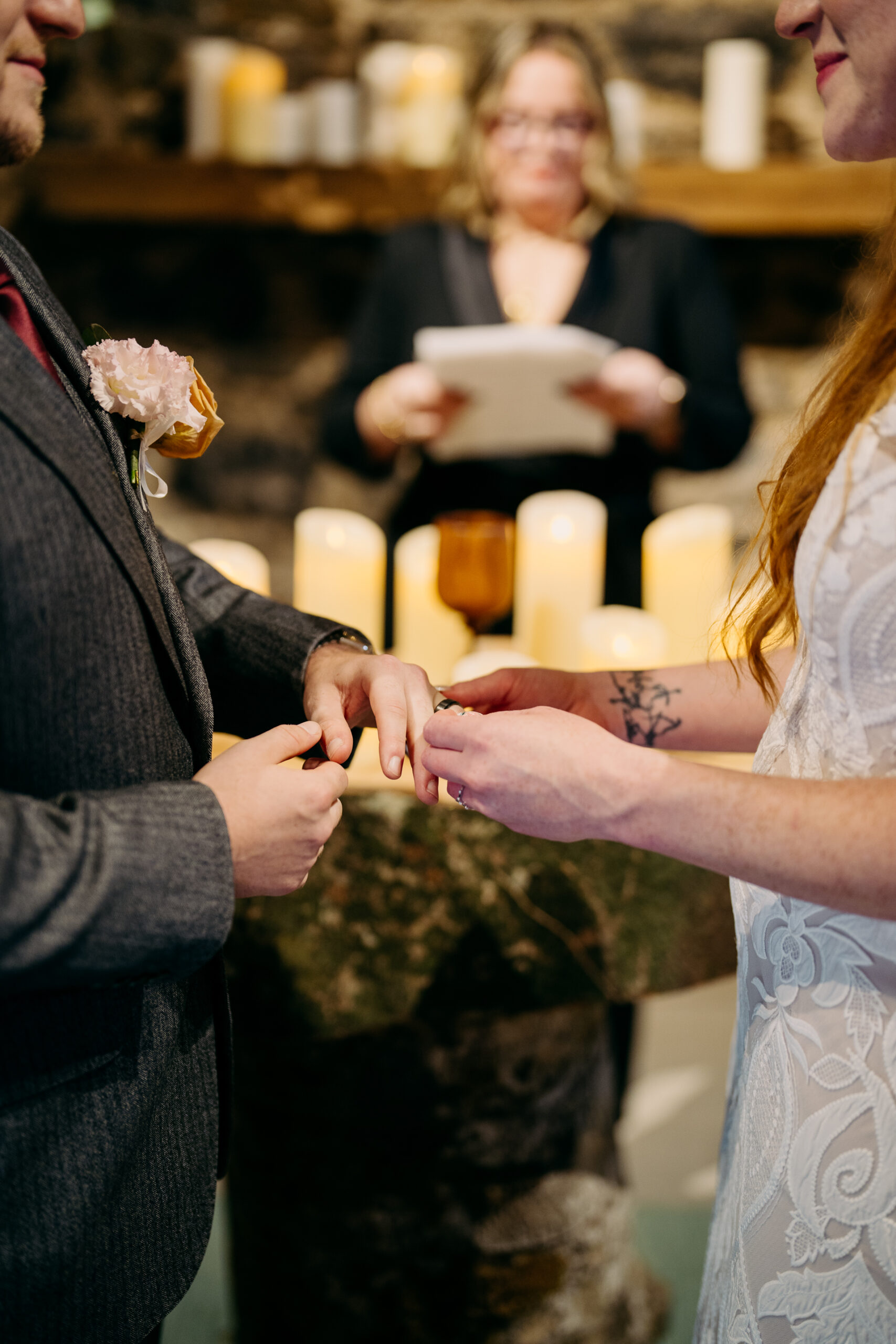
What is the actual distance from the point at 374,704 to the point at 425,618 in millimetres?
667

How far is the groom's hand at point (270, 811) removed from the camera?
793mm

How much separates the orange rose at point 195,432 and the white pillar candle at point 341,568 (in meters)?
0.61

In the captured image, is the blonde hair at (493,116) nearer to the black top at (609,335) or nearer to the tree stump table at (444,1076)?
the black top at (609,335)

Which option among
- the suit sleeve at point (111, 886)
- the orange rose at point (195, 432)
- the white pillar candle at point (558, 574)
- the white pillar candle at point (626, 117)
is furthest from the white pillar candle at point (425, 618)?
the white pillar candle at point (626, 117)

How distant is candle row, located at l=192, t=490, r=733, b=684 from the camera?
159 centimetres

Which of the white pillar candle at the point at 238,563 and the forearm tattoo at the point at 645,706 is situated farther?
the white pillar candle at the point at 238,563

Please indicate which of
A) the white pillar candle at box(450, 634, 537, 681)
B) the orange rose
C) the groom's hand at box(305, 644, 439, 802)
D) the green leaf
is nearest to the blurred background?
the white pillar candle at box(450, 634, 537, 681)

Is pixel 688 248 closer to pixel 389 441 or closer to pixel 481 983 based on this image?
pixel 389 441

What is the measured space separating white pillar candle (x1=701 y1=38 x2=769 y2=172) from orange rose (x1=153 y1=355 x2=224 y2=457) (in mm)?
2318

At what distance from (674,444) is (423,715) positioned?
1377 mm

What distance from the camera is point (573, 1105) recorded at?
162 centimetres

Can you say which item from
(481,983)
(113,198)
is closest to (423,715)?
(481,983)

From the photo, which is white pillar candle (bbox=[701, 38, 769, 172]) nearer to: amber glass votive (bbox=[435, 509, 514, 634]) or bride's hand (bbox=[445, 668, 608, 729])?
amber glass votive (bbox=[435, 509, 514, 634])

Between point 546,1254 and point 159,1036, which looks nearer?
point 159,1036
